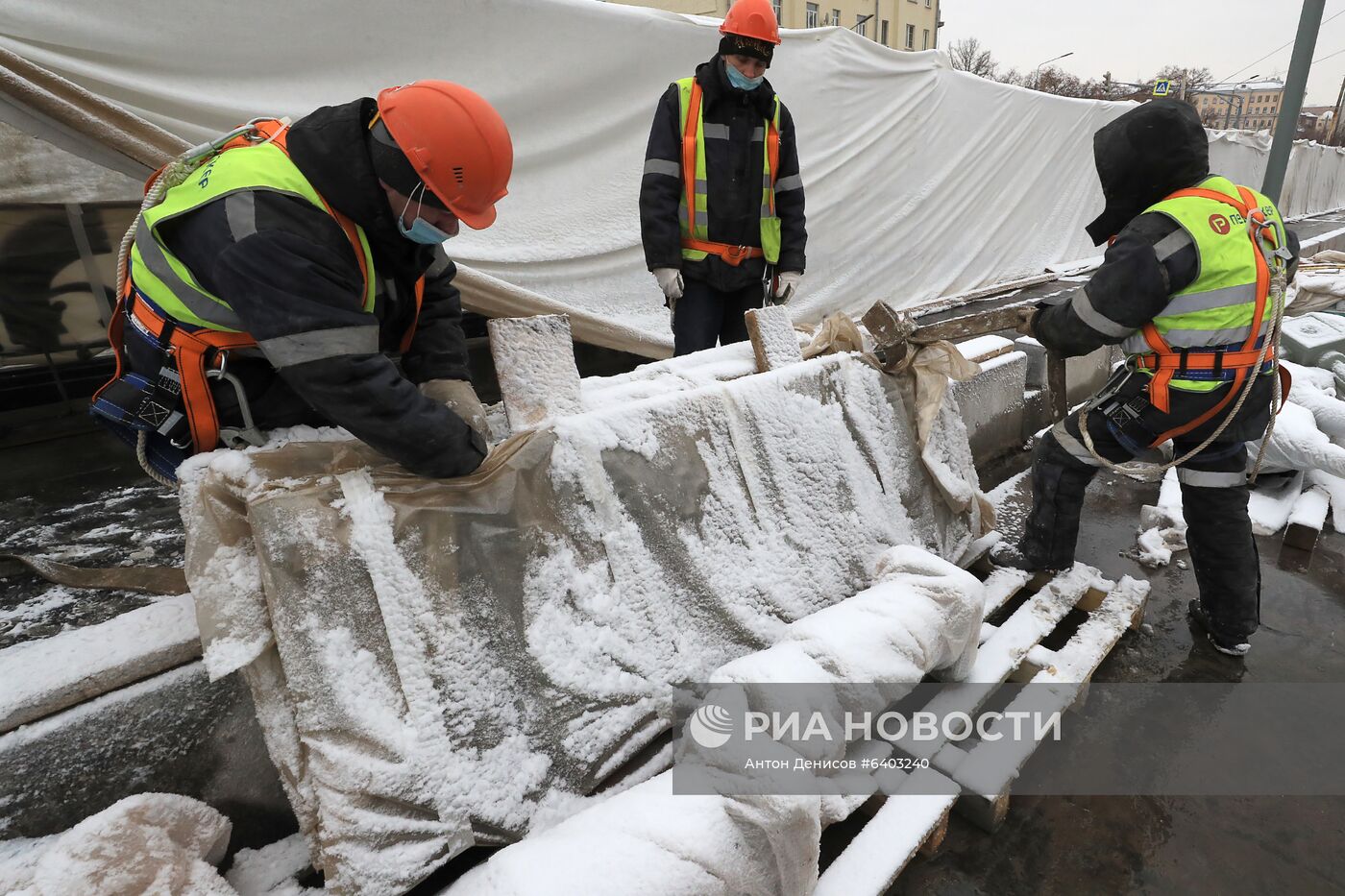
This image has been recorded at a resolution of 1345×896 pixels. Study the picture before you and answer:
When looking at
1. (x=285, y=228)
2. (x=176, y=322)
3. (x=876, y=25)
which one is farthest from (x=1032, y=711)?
(x=876, y=25)

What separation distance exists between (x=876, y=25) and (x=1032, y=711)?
38.4 meters

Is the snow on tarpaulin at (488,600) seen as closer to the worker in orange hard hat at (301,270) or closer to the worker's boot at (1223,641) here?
the worker in orange hard hat at (301,270)

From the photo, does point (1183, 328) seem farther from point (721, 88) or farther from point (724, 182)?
point (721, 88)

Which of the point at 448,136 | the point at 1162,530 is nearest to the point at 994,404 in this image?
the point at 1162,530

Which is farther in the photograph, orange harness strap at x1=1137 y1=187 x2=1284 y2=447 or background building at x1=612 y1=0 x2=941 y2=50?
background building at x1=612 y1=0 x2=941 y2=50

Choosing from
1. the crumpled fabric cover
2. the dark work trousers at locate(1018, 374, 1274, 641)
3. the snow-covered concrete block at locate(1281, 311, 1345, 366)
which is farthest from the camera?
the snow-covered concrete block at locate(1281, 311, 1345, 366)

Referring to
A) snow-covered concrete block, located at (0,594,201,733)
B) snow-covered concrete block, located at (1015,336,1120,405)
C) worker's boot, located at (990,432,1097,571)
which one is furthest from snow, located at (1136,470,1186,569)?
snow-covered concrete block, located at (0,594,201,733)

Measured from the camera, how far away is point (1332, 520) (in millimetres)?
3277

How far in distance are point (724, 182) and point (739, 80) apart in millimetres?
420

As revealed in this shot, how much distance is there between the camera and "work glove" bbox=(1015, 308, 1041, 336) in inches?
99.9

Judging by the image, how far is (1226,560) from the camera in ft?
7.65

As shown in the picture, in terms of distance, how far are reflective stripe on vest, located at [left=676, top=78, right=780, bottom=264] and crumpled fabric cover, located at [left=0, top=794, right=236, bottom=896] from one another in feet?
8.75

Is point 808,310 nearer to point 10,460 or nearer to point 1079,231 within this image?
point 10,460

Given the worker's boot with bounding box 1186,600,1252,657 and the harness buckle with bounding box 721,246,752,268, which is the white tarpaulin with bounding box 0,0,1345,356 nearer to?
the harness buckle with bounding box 721,246,752,268
